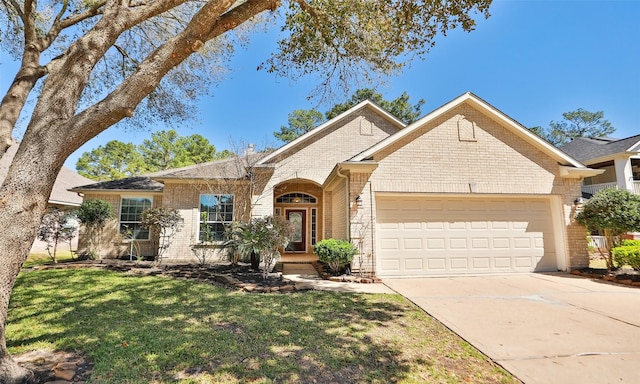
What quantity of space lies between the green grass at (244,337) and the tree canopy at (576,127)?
4810 cm

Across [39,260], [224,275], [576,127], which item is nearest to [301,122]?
[39,260]

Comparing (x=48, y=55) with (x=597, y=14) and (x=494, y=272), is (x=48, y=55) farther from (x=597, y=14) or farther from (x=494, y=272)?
(x=597, y=14)

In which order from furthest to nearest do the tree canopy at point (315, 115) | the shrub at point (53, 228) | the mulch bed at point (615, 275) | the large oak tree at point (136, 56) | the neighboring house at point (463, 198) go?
1. the tree canopy at point (315, 115)
2. the shrub at point (53, 228)
3. the neighboring house at point (463, 198)
4. the mulch bed at point (615, 275)
5. the large oak tree at point (136, 56)

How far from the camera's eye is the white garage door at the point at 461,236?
362 inches

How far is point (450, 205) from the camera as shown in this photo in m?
9.57

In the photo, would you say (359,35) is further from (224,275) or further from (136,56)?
(136,56)

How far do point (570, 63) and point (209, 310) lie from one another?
18071 mm

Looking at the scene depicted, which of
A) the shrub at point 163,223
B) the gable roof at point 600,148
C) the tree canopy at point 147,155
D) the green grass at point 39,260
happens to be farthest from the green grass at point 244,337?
the tree canopy at point 147,155

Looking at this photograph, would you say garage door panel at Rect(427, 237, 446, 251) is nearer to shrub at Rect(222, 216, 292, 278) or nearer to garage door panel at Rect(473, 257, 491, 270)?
garage door panel at Rect(473, 257, 491, 270)

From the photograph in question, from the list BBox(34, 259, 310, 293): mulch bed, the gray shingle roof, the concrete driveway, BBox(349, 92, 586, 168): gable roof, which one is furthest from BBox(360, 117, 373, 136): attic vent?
BBox(34, 259, 310, 293): mulch bed

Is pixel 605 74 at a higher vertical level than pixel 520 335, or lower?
higher

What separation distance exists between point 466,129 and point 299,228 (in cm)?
985

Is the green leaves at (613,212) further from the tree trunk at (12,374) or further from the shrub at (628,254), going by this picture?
the tree trunk at (12,374)

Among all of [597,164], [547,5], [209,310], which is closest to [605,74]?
[597,164]
